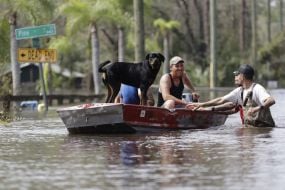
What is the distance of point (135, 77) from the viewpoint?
1752cm

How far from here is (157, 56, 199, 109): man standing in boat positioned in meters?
17.4

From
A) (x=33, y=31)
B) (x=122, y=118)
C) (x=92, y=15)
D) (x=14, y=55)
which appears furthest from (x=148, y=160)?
(x=92, y=15)

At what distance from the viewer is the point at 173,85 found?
17688 millimetres

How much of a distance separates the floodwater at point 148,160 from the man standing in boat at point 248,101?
1.12 feet

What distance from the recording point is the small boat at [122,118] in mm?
16469

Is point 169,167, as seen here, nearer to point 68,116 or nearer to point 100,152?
point 100,152

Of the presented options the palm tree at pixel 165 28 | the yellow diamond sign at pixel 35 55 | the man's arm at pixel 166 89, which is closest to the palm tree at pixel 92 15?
the palm tree at pixel 165 28

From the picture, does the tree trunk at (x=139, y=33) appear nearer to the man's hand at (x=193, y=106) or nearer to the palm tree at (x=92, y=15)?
the man's hand at (x=193, y=106)

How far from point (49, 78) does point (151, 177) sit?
48261mm

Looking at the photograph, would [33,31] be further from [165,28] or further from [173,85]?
[165,28]

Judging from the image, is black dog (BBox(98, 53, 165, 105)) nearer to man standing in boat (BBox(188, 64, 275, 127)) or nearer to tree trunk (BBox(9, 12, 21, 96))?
man standing in boat (BBox(188, 64, 275, 127))

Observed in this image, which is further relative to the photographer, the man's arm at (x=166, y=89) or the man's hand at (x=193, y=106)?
the man's hand at (x=193, y=106)

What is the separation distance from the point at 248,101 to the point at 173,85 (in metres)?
1.62

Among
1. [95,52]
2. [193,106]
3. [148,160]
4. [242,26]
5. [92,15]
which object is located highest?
[242,26]
